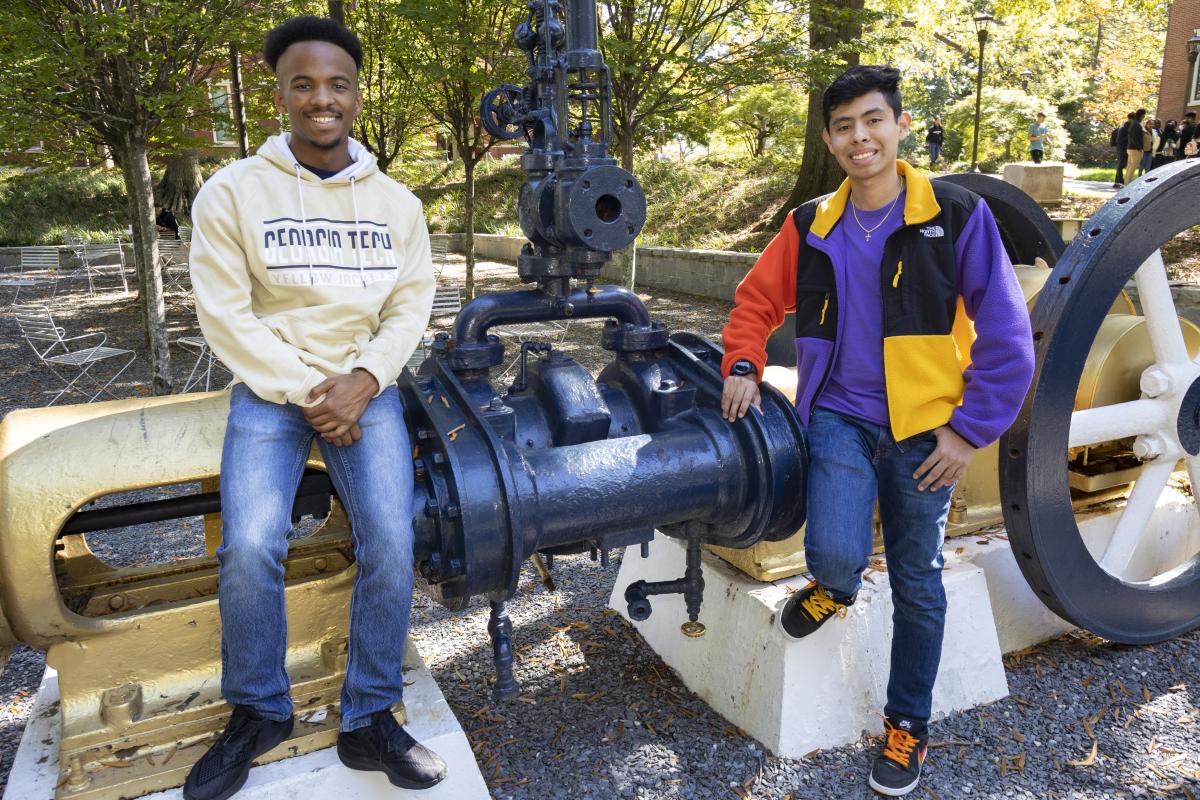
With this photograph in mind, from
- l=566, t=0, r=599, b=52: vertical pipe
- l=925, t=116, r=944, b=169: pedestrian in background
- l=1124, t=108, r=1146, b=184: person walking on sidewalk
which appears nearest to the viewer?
l=566, t=0, r=599, b=52: vertical pipe

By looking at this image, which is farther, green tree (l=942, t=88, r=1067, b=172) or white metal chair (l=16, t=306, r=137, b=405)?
green tree (l=942, t=88, r=1067, b=172)

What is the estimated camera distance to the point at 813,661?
8.29 ft

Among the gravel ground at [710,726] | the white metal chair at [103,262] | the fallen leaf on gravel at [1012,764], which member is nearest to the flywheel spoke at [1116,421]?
the gravel ground at [710,726]

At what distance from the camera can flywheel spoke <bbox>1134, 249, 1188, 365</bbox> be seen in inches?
107

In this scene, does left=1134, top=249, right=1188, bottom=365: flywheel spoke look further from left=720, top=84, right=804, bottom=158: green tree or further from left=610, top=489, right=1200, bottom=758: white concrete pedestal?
left=720, top=84, right=804, bottom=158: green tree

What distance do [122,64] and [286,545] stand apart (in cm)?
615

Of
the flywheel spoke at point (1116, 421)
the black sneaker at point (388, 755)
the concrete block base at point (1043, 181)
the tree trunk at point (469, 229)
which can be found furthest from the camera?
the concrete block base at point (1043, 181)

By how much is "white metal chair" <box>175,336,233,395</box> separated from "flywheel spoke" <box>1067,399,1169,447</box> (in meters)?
5.64

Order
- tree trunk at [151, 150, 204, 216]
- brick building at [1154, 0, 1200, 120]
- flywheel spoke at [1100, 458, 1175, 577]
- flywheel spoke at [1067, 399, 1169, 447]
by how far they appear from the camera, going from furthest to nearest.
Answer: tree trunk at [151, 150, 204, 216], brick building at [1154, 0, 1200, 120], flywheel spoke at [1100, 458, 1175, 577], flywheel spoke at [1067, 399, 1169, 447]

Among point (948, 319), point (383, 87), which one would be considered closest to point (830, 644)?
point (948, 319)

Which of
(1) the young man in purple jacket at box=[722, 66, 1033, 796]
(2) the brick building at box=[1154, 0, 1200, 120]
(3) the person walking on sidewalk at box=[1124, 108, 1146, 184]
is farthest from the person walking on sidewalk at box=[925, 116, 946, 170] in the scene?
(1) the young man in purple jacket at box=[722, 66, 1033, 796]

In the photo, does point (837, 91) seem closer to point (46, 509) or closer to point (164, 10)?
point (46, 509)

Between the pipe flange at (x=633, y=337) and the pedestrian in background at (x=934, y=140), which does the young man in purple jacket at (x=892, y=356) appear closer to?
the pipe flange at (x=633, y=337)

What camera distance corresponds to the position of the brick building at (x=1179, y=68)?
68.2ft
